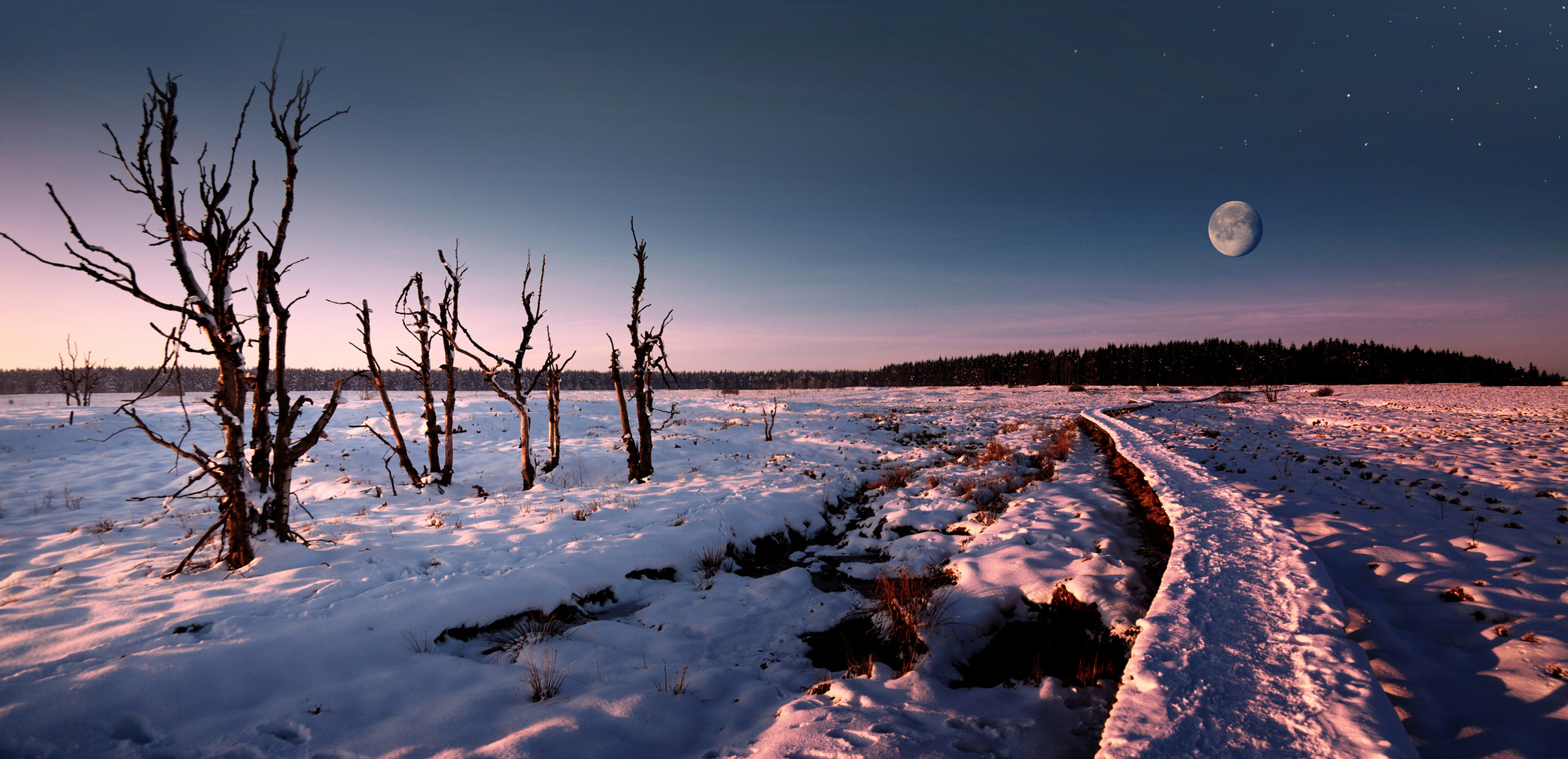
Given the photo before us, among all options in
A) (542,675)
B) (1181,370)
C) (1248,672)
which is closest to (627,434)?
(542,675)

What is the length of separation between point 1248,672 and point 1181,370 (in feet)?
341

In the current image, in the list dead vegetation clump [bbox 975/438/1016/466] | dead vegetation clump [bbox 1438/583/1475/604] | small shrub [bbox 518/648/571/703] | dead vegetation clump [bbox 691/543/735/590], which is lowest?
dead vegetation clump [bbox 691/543/735/590]

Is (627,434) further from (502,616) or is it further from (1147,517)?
(1147,517)

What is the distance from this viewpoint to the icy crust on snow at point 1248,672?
3.03 metres

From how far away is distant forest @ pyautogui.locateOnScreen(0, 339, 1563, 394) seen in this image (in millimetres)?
78500

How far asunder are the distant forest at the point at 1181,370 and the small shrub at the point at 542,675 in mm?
63460

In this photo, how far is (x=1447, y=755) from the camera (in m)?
3.17

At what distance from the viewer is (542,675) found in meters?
4.37

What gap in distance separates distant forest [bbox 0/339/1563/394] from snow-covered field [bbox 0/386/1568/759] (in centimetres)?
5924

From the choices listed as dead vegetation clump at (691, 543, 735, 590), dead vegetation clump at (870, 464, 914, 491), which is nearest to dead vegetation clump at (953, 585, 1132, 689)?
dead vegetation clump at (691, 543, 735, 590)

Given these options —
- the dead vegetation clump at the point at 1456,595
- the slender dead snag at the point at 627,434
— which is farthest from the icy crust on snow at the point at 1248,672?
the slender dead snag at the point at 627,434

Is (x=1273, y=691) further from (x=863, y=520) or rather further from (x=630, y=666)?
(x=863, y=520)

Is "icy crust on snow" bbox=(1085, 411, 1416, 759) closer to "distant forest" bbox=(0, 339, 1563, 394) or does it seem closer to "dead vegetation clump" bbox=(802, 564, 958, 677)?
"dead vegetation clump" bbox=(802, 564, 958, 677)

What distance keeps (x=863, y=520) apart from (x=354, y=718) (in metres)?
8.03
